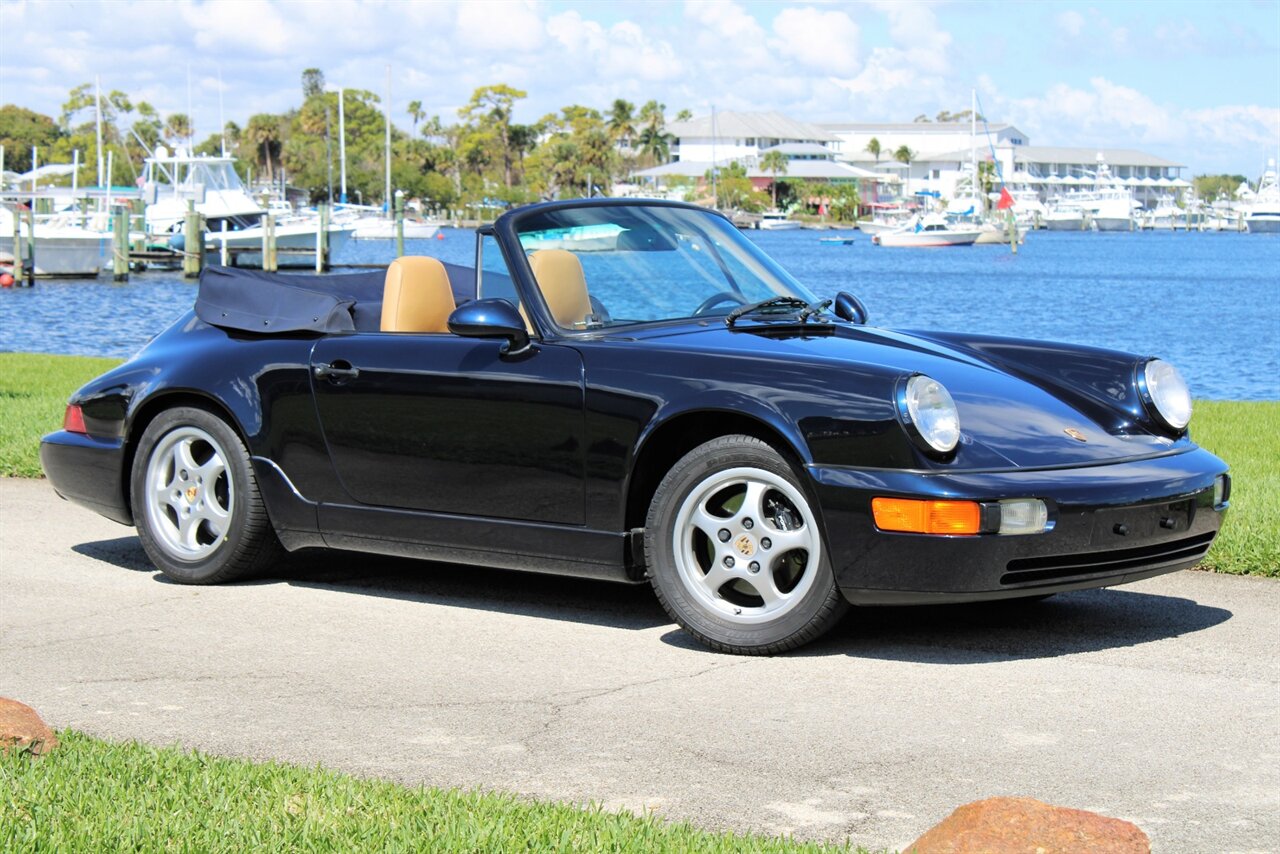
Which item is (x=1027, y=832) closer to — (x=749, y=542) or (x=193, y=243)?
(x=749, y=542)

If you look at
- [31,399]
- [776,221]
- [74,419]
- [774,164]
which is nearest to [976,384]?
[74,419]

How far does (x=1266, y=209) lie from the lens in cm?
17562

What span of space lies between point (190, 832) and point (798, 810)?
132 cm

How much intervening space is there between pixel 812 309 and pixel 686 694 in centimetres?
180

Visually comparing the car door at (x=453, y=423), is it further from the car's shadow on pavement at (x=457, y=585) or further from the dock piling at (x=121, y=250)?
the dock piling at (x=121, y=250)

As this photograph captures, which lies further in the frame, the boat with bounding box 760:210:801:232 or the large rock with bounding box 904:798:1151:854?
the boat with bounding box 760:210:801:232

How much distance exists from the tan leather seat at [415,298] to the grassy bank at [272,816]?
2636 mm

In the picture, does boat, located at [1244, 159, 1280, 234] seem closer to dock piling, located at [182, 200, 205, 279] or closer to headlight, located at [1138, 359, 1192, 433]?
dock piling, located at [182, 200, 205, 279]

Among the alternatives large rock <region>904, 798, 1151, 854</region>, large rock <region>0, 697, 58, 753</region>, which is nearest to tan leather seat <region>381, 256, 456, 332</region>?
large rock <region>0, 697, 58, 753</region>

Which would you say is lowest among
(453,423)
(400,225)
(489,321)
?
(453,423)

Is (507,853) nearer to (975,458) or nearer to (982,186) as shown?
(975,458)

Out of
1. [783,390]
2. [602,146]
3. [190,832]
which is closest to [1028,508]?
[783,390]

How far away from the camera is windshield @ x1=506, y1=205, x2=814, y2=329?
604cm

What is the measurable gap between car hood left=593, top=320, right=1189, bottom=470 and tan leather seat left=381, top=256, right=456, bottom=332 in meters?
0.96
